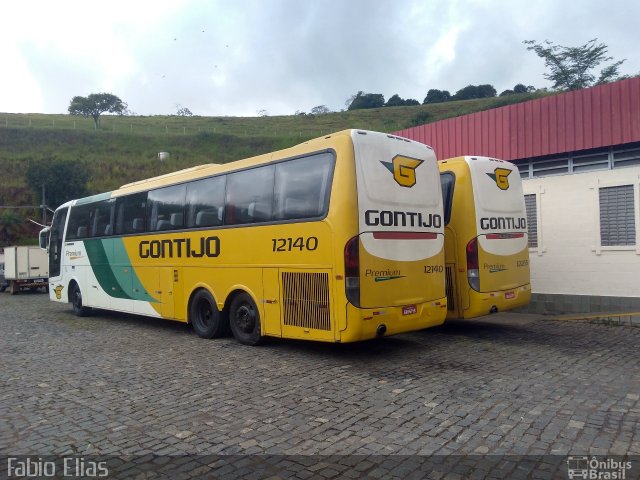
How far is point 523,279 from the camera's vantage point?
10.1 metres

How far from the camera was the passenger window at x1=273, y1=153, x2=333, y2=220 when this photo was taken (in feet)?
24.5

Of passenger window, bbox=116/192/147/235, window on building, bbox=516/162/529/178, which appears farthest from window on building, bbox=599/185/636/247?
passenger window, bbox=116/192/147/235

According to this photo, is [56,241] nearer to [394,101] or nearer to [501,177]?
[501,177]

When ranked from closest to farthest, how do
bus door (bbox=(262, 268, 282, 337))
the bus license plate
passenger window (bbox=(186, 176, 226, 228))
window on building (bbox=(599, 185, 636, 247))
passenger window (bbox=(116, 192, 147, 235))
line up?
the bus license plate → bus door (bbox=(262, 268, 282, 337)) → passenger window (bbox=(186, 176, 226, 228)) → window on building (bbox=(599, 185, 636, 247)) → passenger window (bbox=(116, 192, 147, 235))

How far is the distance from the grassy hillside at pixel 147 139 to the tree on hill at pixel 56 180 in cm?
160

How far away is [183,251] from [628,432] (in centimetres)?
806

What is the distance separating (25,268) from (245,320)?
19828mm

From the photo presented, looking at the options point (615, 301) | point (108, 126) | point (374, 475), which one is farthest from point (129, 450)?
point (108, 126)

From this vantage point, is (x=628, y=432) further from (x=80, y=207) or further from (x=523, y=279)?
(x=80, y=207)

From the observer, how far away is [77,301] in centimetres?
1451

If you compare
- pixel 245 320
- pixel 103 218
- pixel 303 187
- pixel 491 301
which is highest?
pixel 303 187

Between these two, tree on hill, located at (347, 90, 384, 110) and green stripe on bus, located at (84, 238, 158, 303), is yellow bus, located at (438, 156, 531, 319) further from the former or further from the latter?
tree on hill, located at (347, 90, 384, 110)

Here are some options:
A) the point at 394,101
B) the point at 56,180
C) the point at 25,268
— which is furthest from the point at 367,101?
the point at 25,268

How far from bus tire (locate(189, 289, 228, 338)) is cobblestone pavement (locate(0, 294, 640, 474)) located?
0.94 feet
